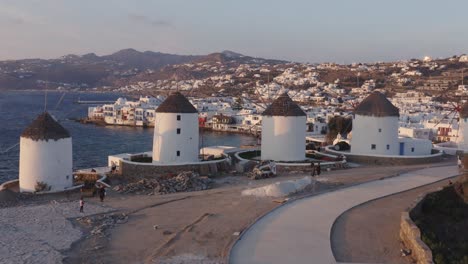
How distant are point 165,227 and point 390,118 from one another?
17238mm

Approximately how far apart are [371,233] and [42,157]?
14056 mm

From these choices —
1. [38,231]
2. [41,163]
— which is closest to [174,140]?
[41,163]

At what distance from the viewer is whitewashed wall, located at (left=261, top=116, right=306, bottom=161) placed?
27094 mm

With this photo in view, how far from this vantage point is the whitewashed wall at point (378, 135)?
92.7 ft

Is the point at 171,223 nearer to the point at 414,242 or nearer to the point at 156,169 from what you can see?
the point at 414,242

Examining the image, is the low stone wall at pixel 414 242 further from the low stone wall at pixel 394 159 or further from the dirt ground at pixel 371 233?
the low stone wall at pixel 394 159

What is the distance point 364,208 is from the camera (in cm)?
1630

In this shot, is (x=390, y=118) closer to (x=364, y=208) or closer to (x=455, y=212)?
(x=455, y=212)

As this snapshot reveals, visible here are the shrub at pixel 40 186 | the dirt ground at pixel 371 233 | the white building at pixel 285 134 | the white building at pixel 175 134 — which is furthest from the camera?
the white building at pixel 285 134

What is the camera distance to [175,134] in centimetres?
2581

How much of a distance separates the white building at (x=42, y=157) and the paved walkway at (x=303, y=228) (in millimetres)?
10518

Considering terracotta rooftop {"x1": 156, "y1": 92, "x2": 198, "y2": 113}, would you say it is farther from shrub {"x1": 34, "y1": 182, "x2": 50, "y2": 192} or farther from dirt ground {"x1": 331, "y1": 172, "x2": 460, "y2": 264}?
dirt ground {"x1": 331, "y1": 172, "x2": 460, "y2": 264}

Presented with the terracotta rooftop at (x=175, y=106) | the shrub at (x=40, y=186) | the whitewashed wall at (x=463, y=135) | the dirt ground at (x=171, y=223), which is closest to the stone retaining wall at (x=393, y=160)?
the whitewashed wall at (x=463, y=135)

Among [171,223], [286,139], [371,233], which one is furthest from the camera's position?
[286,139]
